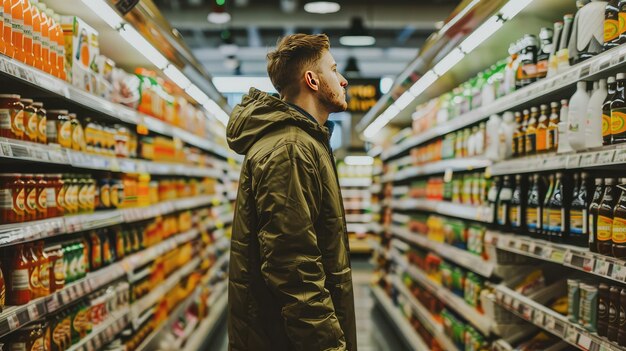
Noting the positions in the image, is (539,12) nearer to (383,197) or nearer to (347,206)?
(383,197)

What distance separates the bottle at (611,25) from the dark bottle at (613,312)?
0.96m

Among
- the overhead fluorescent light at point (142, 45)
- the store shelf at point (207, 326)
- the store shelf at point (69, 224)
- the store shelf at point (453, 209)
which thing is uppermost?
the overhead fluorescent light at point (142, 45)

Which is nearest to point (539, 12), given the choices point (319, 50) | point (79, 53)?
point (319, 50)

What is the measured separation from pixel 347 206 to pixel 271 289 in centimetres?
1348

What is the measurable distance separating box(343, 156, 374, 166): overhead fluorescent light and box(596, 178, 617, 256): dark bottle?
498 inches

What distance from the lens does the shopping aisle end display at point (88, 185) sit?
2.40m

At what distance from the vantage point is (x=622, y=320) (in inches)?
86.4

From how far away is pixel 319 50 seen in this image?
7.58 ft

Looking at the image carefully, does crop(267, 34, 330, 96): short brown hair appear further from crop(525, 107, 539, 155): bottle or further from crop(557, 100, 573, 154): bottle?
crop(525, 107, 539, 155): bottle

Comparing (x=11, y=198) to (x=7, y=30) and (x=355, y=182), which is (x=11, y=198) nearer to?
(x=7, y=30)

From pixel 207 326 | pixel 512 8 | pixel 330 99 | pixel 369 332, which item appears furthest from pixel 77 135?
pixel 369 332

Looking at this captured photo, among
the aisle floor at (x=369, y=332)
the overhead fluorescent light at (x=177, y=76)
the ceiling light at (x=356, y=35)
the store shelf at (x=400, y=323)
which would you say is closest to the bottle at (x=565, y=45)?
the overhead fluorescent light at (x=177, y=76)

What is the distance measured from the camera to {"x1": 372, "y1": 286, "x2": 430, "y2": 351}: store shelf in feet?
18.3

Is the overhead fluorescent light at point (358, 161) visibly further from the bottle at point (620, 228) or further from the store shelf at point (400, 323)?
the bottle at point (620, 228)
